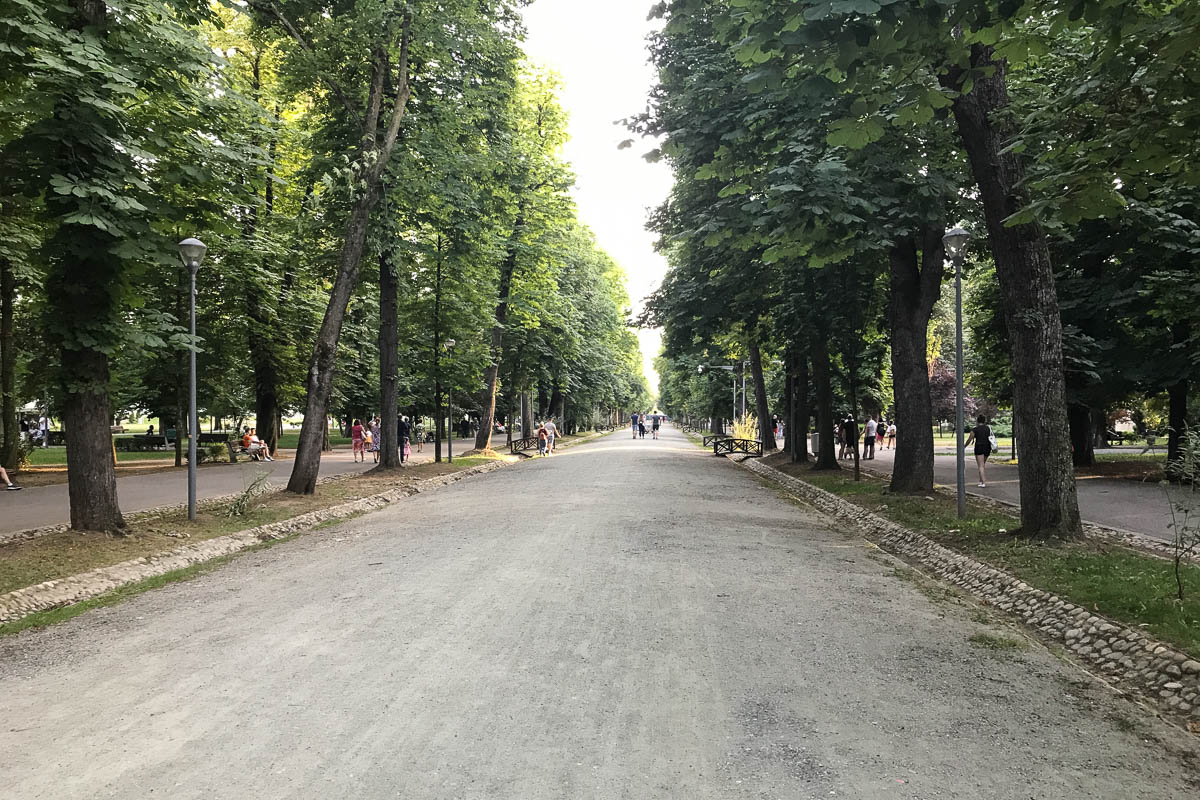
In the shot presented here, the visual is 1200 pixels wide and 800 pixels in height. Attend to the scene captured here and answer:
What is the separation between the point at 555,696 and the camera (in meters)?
4.43

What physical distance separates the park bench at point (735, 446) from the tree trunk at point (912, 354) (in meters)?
20.4

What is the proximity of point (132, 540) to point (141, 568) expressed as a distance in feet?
4.23

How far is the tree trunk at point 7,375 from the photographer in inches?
823

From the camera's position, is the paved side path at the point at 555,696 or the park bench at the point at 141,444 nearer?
the paved side path at the point at 555,696

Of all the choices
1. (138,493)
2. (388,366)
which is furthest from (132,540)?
(388,366)

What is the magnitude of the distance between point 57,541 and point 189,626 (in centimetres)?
424

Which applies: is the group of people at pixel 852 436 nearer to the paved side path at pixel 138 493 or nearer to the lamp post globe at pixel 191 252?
the paved side path at pixel 138 493

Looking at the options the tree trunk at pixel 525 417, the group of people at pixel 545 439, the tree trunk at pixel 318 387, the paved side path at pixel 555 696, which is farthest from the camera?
the tree trunk at pixel 525 417

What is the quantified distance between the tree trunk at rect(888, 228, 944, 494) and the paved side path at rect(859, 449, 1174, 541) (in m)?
1.83

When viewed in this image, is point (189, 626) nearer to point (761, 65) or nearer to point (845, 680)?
point (845, 680)

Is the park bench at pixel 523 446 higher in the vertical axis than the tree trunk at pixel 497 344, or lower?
lower

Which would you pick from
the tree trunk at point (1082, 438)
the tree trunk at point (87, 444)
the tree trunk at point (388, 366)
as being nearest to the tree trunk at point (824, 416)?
the tree trunk at point (1082, 438)

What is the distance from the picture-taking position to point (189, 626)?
6207 millimetres

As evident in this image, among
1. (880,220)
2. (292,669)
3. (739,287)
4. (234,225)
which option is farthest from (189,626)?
(739,287)
